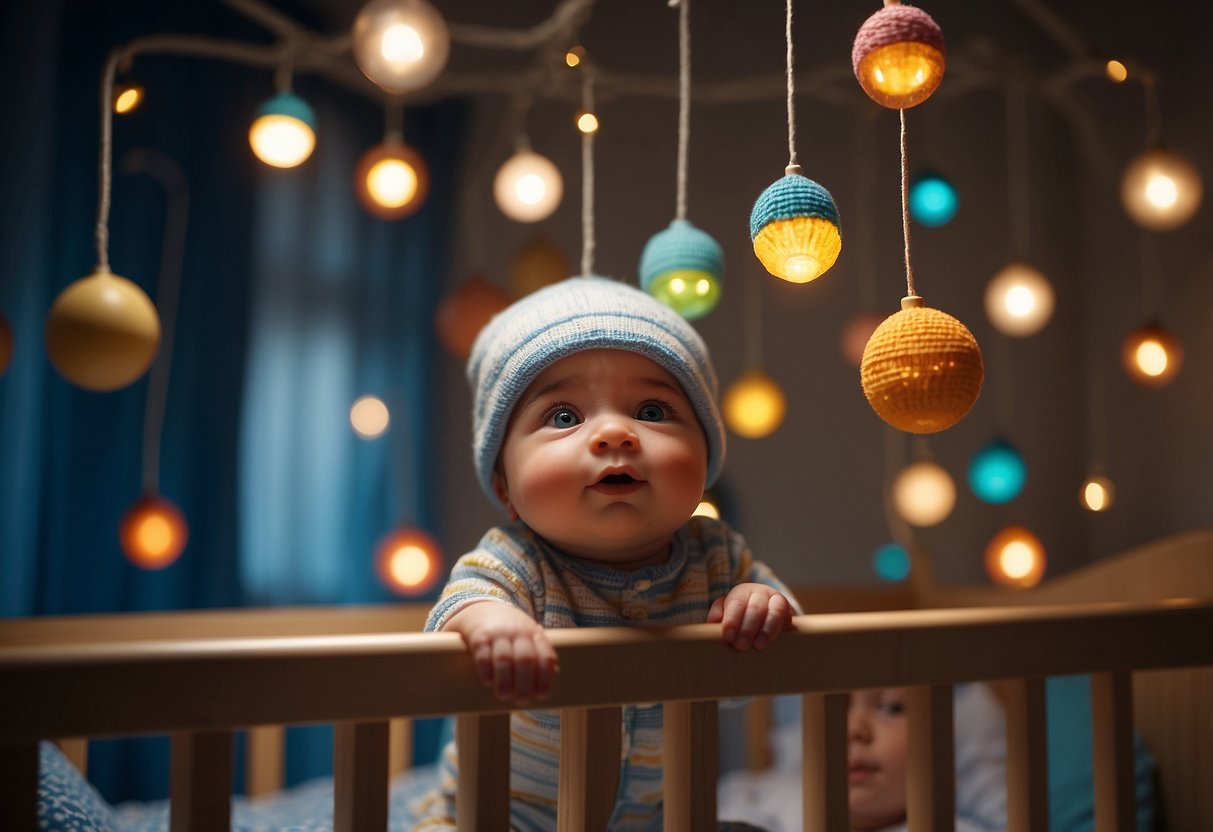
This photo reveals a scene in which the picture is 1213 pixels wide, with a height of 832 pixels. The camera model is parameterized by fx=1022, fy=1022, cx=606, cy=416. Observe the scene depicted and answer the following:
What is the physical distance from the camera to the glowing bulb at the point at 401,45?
45.0 inches

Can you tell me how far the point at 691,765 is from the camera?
33.4 inches

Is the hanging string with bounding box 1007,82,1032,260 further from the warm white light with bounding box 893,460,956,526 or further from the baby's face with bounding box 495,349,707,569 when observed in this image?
the baby's face with bounding box 495,349,707,569

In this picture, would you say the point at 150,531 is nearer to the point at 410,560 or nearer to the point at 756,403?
the point at 410,560

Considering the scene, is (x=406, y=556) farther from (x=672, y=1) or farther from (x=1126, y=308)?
(x=1126, y=308)

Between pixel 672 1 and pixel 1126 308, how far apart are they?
1.86 m

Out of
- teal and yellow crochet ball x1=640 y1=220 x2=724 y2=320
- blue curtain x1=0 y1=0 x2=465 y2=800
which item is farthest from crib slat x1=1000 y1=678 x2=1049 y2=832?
blue curtain x1=0 y1=0 x2=465 y2=800

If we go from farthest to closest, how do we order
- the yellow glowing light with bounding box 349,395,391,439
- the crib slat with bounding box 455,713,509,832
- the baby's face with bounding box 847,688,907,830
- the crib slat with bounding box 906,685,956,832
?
1. the yellow glowing light with bounding box 349,395,391,439
2. the baby's face with bounding box 847,688,907,830
3. the crib slat with bounding box 906,685,956,832
4. the crib slat with bounding box 455,713,509,832

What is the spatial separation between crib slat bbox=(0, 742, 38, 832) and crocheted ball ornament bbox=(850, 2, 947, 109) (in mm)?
757

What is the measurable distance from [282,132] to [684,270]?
0.53m

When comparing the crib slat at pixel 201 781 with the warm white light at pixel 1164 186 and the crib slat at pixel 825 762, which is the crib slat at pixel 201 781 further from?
the warm white light at pixel 1164 186

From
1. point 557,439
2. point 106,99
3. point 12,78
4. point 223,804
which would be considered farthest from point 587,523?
point 12,78

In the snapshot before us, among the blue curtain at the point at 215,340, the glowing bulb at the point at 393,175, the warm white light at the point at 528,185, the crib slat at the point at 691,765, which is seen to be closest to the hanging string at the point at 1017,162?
the blue curtain at the point at 215,340

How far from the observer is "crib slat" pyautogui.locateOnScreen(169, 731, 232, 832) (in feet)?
2.39

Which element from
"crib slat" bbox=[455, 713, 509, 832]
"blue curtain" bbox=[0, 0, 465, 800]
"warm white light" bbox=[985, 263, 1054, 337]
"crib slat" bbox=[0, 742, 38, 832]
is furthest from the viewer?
"blue curtain" bbox=[0, 0, 465, 800]
